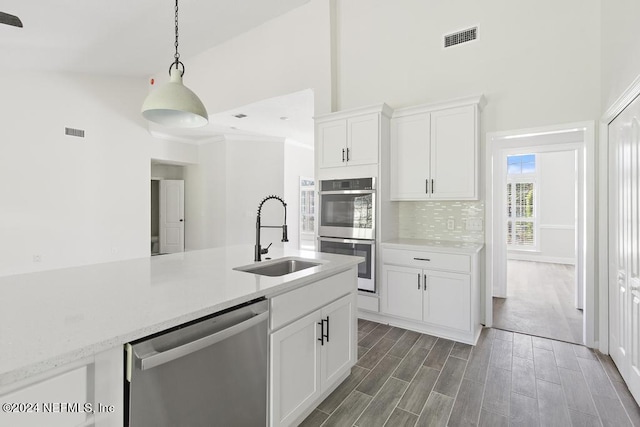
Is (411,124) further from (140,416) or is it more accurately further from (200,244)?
(200,244)

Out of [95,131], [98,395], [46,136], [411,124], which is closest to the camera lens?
[98,395]

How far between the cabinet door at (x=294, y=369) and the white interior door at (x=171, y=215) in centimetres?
725

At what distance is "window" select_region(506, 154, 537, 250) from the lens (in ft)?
24.8

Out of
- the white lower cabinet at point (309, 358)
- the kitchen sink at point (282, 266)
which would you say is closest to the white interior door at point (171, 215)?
the kitchen sink at point (282, 266)

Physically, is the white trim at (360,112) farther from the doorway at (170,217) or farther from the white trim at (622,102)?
the doorway at (170,217)

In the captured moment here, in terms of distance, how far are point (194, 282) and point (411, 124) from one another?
9.20ft

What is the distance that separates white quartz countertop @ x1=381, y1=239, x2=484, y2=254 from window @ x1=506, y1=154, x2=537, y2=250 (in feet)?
17.6

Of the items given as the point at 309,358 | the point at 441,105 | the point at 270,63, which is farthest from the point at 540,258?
the point at 309,358

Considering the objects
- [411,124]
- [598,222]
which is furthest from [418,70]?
[598,222]

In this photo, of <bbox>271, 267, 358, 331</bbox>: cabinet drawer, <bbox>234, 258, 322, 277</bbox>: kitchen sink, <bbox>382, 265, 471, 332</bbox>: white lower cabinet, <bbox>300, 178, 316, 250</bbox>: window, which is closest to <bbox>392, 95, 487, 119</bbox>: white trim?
<bbox>382, 265, 471, 332</bbox>: white lower cabinet

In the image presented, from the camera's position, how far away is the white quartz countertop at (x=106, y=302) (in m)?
0.84

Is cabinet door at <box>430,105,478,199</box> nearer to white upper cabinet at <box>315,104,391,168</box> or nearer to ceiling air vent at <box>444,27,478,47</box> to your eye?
white upper cabinet at <box>315,104,391,168</box>

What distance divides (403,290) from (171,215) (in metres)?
→ 6.88

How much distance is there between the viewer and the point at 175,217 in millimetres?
8180
